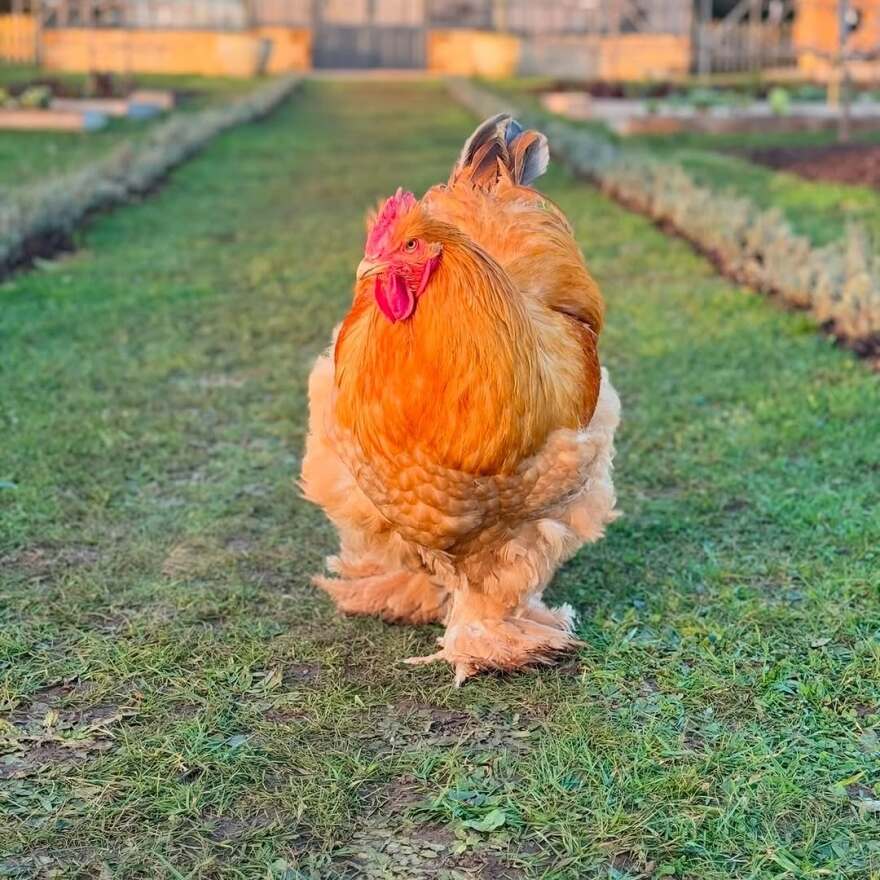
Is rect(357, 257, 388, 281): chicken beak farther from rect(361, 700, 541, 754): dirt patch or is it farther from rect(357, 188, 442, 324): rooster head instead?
rect(361, 700, 541, 754): dirt patch

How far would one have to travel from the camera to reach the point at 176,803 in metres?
3.17

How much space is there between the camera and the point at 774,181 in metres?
14.4

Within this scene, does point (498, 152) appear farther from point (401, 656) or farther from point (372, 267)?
point (401, 656)

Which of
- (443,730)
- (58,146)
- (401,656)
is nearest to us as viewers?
(443,730)

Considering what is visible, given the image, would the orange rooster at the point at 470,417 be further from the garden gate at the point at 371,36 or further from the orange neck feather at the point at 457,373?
the garden gate at the point at 371,36

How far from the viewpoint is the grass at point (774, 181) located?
463 inches

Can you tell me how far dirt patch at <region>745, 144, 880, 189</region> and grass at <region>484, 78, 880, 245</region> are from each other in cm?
28

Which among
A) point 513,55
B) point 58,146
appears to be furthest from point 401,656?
point 513,55

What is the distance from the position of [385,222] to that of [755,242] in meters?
7.19

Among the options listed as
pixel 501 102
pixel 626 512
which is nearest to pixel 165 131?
pixel 501 102

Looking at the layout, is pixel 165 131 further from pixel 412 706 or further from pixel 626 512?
pixel 412 706

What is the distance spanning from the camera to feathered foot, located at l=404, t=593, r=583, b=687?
12.6 ft

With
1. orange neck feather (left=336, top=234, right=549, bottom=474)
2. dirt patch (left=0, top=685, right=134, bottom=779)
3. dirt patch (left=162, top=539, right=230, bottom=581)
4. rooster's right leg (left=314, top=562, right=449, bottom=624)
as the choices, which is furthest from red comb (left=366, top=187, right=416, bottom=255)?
dirt patch (left=162, top=539, right=230, bottom=581)

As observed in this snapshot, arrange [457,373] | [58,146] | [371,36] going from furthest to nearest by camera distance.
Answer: [371,36]
[58,146]
[457,373]
